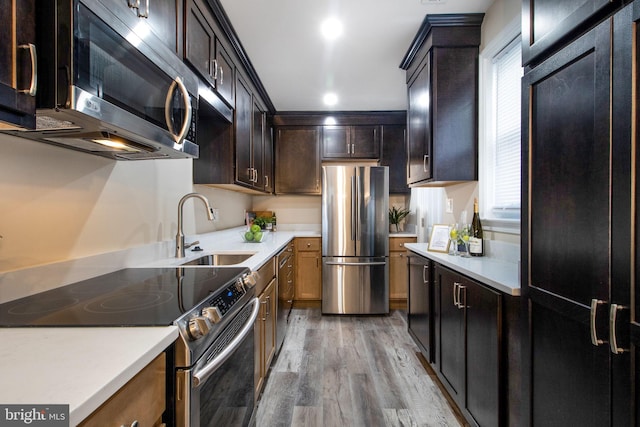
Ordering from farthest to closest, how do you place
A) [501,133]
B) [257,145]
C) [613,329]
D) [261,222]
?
[261,222], [257,145], [501,133], [613,329]

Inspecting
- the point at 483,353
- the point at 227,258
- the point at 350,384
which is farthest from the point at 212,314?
the point at 350,384

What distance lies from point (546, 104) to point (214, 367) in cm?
142

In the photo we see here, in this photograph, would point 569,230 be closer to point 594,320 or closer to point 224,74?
point 594,320

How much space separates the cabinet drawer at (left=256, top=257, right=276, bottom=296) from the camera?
174 cm

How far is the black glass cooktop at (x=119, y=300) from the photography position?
769mm

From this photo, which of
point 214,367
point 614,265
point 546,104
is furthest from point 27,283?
point 546,104

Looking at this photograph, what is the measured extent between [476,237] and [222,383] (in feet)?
5.73

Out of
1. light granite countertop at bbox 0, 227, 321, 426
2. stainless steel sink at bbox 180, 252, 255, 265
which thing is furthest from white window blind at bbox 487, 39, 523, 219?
light granite countertop at bbox 0, 227, 321, 426

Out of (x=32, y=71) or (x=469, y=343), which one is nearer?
(x=32, y=71)

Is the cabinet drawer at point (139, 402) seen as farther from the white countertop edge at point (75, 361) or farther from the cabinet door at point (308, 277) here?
the cabinet door at point (308, 277)

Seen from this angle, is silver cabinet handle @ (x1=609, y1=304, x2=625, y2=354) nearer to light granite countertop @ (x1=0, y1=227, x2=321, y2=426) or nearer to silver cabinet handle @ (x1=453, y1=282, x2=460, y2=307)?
silver cabinet handle @ (x1=453, y1=282, x2=460, y2=307)

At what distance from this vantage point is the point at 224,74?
6.67 feet

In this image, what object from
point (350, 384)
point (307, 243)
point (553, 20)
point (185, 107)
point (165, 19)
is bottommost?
point (350, 384)

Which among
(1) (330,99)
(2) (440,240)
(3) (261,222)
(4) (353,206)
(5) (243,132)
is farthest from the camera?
(3) (261,222)
